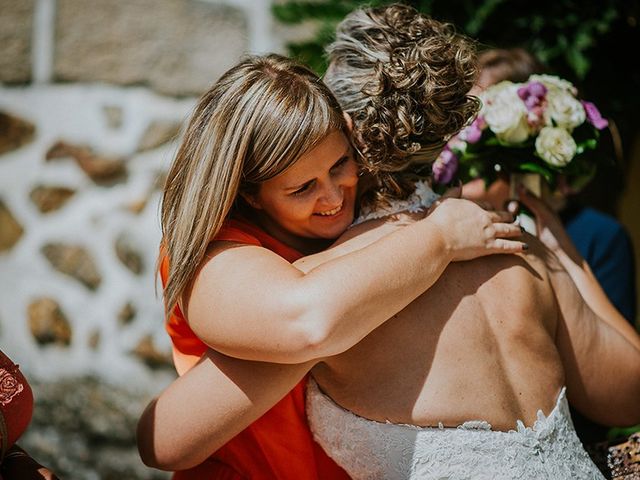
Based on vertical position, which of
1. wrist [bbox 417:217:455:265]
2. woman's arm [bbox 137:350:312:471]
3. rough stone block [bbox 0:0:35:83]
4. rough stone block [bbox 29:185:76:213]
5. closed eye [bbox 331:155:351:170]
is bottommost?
rough stone block [bbox 29:185:76:213]

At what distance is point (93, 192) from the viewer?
384 cm

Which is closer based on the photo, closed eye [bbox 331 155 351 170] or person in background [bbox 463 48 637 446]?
closed eye [bbox 331 155 351 170]

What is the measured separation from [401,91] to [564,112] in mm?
696

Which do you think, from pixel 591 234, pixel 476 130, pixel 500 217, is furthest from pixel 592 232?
pixel 500 217

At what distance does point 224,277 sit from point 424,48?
77 centimetres

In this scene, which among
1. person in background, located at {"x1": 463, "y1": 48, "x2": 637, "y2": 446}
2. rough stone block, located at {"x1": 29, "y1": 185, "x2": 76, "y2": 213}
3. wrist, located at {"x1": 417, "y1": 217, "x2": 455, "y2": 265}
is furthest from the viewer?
rough stone block, located at {"x1": 29, "y1": 185, "x2": 76, "y2": 213}

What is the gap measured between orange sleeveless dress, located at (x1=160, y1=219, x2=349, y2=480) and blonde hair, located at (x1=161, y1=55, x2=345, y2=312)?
0.12m

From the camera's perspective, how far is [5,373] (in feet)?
5.71

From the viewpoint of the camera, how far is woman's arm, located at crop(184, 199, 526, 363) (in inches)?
66.1

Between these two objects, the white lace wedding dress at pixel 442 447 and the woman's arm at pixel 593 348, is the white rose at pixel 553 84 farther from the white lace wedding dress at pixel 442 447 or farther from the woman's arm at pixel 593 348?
the white lace wedding dress at pixel 442 447

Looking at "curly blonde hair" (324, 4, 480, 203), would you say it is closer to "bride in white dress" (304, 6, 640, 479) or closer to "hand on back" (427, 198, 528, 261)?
"bride in white dress" (304, 6, 640, 479)

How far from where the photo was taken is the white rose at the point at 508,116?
2.34 m

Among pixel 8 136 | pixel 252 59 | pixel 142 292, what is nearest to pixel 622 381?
pixel 252 59

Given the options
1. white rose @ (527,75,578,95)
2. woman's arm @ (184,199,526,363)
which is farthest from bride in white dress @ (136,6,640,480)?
white rose @ (527,75,578,95)
